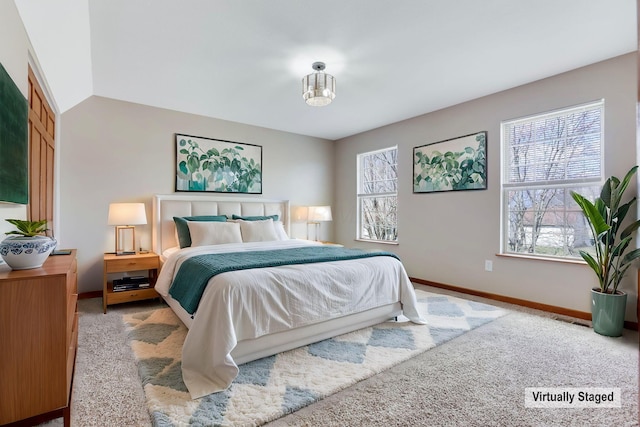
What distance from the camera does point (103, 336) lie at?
103 inches

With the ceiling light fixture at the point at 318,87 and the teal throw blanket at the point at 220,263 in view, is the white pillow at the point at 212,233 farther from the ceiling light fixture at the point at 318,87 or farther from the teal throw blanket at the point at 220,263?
the ceiling light fixture at the point at 318,87

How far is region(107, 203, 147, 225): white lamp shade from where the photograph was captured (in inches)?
135

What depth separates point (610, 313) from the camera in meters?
2.62

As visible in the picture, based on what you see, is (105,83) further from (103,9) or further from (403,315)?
(403,315)

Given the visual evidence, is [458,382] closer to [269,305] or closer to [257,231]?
[269,305]

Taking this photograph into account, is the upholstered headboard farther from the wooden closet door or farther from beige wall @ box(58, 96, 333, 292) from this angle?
the wooden closet door

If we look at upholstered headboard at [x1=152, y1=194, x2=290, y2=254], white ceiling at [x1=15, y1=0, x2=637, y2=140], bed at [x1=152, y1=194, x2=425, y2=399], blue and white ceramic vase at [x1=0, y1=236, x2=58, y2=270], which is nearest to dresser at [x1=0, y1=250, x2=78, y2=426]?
blue and white ceramic vase at [x1=0, y1=236, x2=58, y2=270]

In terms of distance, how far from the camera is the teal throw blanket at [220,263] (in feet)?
7.25

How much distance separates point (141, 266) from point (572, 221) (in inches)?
184

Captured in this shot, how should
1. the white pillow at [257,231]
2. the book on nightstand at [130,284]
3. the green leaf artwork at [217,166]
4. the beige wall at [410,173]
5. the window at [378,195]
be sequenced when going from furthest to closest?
the window at [378,195] < the green leaf artwork at [217,166] < the white pillow at [257,231] < the book on nightstand at [130,284] < the beige wall at [410,173]

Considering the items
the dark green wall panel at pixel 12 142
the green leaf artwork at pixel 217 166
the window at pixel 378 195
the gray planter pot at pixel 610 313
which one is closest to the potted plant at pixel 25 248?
the dark green wall panel at pixel 12 142

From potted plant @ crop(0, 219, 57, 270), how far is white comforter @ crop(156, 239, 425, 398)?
901 millimetres

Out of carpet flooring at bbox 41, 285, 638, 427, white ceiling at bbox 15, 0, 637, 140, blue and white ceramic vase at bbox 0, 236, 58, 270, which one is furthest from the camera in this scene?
white ceiling at bbox 15, 0, 637, 140

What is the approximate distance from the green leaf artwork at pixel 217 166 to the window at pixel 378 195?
73.6 inches
